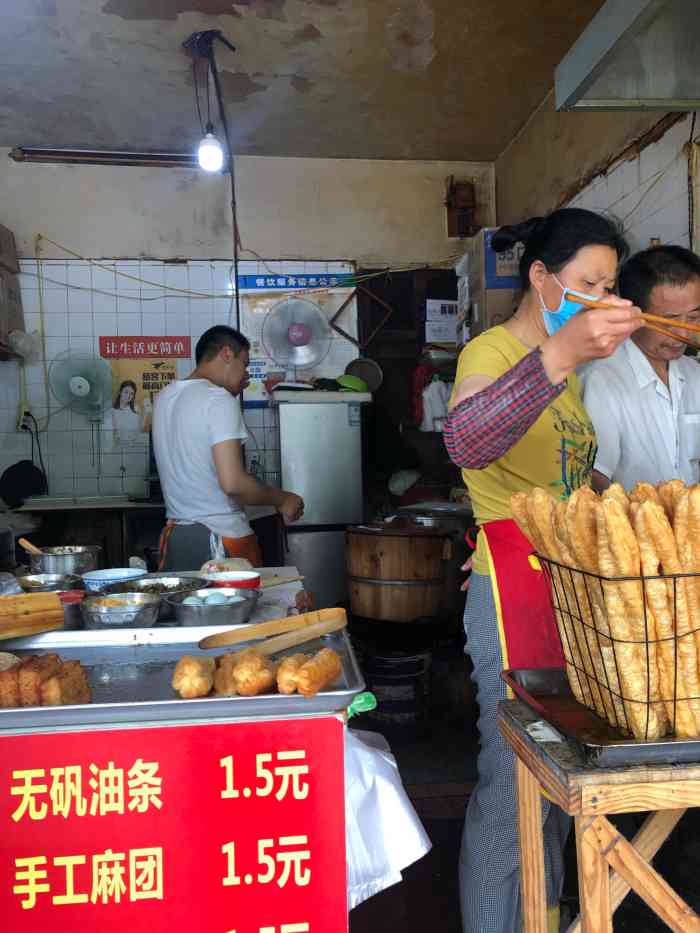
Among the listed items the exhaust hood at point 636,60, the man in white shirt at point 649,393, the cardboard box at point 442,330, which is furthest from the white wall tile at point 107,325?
the man in white shirt at point 649,393

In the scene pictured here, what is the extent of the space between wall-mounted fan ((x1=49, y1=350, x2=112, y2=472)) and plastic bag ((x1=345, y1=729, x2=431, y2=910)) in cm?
484

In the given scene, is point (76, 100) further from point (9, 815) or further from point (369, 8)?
point (9, 815)

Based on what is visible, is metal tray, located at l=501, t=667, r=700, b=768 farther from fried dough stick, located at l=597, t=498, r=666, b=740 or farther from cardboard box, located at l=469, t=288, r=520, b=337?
cardboard box, located at l=469, t=288, r=520, b=337

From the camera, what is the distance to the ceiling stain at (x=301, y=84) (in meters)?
4.80

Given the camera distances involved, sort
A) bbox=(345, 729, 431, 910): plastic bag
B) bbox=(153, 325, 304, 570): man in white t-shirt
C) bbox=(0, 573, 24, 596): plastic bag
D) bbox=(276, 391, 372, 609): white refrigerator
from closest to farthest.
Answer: bbox=(345, 729, 431, 910): plastic bag < bbox=(0, 573, 24, 596): plastic bag < bbox=(153, 325, 304, 570): man in white t-shirt < bbox=(276, 391, 372, 609): white refrigerator

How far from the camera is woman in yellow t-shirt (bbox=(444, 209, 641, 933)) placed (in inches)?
68.2

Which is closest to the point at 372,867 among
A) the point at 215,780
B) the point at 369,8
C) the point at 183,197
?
the point at 215,780

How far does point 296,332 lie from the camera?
5.94 meters

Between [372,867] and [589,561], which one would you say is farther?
[372,867]

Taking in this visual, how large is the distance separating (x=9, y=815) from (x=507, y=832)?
1.08 meters

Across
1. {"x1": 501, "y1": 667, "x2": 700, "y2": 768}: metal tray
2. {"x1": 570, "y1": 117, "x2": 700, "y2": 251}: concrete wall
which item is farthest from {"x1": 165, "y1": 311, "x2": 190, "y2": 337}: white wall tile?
{"x1": 501, "y1": 667, "x2": 700, "y2": 768}: metal tray

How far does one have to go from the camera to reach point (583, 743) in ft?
3.55

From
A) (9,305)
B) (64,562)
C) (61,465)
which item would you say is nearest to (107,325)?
(9,305)

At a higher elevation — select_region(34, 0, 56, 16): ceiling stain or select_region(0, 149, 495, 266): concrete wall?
select_region(34, 0, 56, 16): ceiling stain
